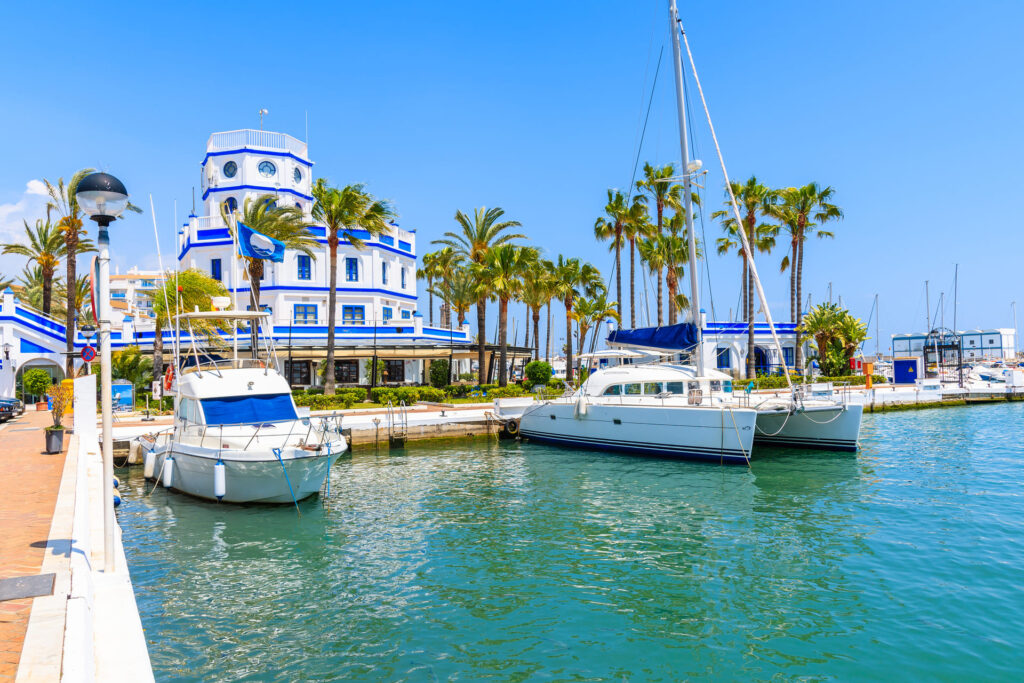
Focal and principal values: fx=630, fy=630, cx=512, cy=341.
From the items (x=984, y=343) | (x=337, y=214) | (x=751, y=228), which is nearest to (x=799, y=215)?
(x=751, y=228)

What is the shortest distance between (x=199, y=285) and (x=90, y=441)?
18788 mm

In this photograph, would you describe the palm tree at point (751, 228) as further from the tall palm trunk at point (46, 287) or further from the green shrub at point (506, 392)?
the tall palm trunk at point (46, 287)

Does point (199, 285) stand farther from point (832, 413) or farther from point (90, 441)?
point (832, 413)

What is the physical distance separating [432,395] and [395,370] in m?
9.01

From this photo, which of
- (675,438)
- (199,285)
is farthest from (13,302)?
(675,438)

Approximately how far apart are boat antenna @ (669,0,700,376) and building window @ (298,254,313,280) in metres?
29.3

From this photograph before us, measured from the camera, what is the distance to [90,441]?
18125 mm

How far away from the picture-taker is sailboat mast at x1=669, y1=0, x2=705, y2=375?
25594 mm

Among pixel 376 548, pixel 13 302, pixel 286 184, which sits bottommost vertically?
pixel 376 548

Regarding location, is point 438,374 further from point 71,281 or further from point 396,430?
point 71,281

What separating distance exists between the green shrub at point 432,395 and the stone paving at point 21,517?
19539 millimetres

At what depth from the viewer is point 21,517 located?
10.5 m

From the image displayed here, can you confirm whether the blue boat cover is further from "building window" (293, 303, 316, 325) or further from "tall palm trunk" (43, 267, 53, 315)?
"tall palm trunk" (43, 267, 53, 315)

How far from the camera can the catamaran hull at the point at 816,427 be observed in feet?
78.3
